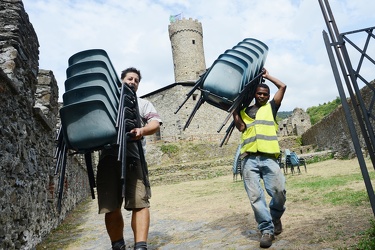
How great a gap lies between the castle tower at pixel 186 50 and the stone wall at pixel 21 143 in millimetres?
35436

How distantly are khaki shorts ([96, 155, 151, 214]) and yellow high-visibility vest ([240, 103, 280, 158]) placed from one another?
1.18m

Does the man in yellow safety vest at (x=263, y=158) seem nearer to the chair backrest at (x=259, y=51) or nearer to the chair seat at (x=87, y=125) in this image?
the chair backrest at (x=259, y=51)

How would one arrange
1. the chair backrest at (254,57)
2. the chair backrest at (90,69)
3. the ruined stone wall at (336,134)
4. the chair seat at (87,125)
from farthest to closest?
the ruined stone wall at (336,134) → the chair backrest at (254,57) → the chair backrest at (90,69) → the chair seat at (87,125)

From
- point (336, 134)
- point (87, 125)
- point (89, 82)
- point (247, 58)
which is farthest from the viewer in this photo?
point (336, 134)

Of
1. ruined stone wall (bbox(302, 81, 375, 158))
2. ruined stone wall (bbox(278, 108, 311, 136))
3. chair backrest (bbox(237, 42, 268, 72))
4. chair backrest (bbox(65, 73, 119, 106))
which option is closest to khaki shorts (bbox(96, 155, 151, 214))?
chair backrest (bbox(65, 73, 119, 106))

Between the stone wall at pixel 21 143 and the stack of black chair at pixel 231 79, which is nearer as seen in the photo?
the stone wall at pixel 21 143

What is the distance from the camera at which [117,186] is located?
2.88m

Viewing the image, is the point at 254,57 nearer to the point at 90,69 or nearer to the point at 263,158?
the point at 263,158

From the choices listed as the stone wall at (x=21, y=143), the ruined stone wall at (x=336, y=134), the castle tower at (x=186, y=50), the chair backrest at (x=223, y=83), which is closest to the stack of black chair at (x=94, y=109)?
the stone wall at (x=21, y=143)

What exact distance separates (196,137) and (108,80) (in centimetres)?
3270

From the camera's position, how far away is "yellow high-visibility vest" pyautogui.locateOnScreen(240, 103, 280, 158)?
3277mm

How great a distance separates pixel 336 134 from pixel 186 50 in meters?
25.6

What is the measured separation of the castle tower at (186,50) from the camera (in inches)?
1575

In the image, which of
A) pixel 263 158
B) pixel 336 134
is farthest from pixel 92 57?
pixel 336 134
